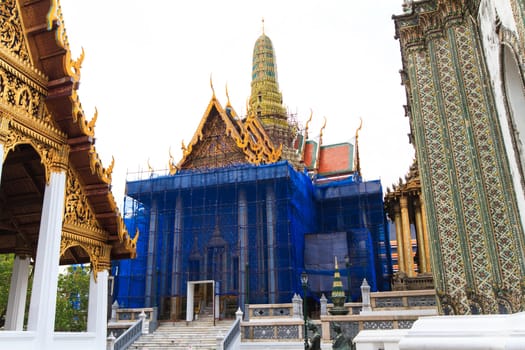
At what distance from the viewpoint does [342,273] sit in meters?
23.4

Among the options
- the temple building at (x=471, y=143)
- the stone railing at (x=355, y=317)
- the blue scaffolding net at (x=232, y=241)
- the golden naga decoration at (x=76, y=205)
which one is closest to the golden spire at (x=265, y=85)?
the blue scaffolding net at (x=232, y=241)

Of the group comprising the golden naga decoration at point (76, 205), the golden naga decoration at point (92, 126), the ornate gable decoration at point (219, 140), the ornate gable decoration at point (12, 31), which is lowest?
the golden naga decoration at point (76, 205)

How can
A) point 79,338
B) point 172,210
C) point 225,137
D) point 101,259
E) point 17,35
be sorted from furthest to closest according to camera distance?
point 225,137 < point 172,210 < point 101,259 < point 79,338 < point 17,35

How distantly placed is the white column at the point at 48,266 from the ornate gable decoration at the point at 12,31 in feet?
4.25

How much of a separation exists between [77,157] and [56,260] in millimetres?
1226

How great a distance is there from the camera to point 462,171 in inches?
330

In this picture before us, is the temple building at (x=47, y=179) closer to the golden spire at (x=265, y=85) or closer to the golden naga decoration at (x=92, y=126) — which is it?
the golden naga decoration at (x=92, y=126)

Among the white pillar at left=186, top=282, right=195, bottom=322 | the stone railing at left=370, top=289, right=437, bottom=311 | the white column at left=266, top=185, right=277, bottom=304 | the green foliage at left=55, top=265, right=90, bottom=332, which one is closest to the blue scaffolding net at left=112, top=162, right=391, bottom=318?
the white column at left=266, top=185, right=277, bottom=304

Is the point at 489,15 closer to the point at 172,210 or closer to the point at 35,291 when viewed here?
the point at 35,291

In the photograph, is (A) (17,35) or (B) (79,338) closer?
(A) (17,35)

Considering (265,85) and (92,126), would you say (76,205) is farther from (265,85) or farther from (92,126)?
(265,85)

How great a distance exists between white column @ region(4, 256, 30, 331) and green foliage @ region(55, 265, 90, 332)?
54.9 feet

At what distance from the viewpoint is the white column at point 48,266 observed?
435 centimetres

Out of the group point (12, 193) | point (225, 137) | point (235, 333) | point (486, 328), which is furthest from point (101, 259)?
point (225, 137)
